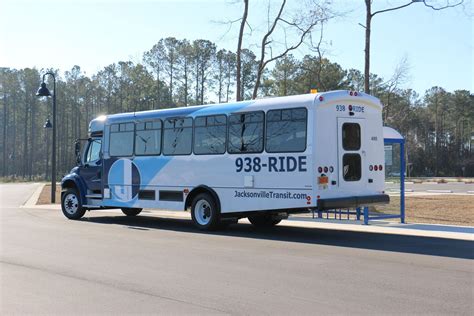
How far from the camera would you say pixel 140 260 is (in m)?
9.30

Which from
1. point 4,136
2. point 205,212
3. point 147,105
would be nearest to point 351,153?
point 205,212

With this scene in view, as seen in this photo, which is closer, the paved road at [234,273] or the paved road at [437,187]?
the paved road at [234,273]

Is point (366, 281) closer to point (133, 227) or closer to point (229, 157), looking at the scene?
point (229, 157)

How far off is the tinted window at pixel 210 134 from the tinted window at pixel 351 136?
303 centimetres

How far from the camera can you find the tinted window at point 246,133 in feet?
42.3

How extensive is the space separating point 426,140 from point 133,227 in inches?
3539

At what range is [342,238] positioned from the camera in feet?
40.5

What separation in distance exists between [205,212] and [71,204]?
19.8ft

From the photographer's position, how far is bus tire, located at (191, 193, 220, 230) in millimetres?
13633

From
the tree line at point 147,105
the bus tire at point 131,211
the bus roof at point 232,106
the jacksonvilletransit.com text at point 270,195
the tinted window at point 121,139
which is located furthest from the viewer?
the tree line at point 147,105

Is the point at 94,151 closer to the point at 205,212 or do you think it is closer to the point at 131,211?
the point at 131,211

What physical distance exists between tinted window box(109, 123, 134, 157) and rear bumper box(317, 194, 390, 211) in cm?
694

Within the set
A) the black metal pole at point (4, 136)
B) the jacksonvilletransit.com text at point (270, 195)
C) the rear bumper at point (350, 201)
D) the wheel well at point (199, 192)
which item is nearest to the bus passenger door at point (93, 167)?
the wheel well at point (199, 192)

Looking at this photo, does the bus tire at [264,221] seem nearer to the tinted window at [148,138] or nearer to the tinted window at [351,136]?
the tinted window at [148,138]
